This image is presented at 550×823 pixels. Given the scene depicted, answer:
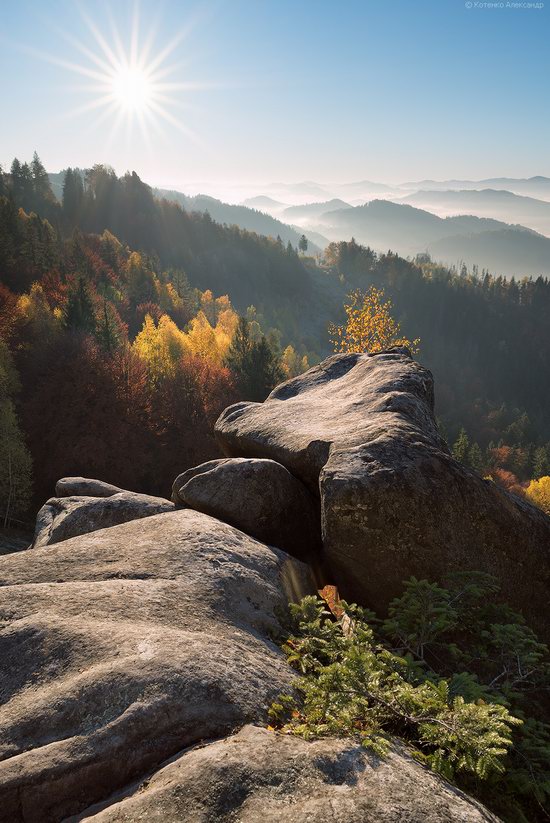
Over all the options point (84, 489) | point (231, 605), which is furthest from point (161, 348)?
point (231, 605)

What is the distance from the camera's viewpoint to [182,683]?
6.77 m

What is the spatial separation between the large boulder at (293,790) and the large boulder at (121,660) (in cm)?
55

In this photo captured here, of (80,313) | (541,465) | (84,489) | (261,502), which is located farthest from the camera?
(541,465)

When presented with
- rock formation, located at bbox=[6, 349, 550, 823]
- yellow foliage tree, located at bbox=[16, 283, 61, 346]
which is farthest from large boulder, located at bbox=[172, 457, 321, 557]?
yellow foliage tree, located at bbox=[16, 283, 61, 346]

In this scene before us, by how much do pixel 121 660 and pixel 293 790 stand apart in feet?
9.78

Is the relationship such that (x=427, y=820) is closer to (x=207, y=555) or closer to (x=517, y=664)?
(x=517, y=664)

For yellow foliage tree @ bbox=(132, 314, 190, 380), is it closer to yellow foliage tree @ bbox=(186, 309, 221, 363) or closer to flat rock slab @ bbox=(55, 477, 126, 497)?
→ yellow foliage tree @ bbox=(186, 309, 221, 363)

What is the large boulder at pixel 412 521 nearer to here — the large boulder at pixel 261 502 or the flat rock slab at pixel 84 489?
the large boulder at pixel 261 502

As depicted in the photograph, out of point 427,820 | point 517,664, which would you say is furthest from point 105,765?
point 517,664

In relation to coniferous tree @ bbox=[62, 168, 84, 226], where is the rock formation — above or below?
below

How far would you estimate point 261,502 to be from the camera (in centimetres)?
1400

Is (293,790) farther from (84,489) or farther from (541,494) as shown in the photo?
(541,494)

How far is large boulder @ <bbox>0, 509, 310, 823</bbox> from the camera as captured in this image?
19.7ft

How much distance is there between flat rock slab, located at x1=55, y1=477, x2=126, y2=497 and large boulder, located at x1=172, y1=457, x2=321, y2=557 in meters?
6.21
